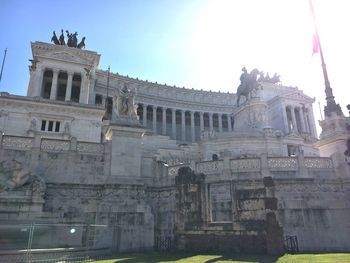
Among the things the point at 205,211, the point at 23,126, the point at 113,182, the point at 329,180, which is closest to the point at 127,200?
the point at 113,182

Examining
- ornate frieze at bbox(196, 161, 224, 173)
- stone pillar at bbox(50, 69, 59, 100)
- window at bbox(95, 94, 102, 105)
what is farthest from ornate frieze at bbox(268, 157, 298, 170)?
window at bbox(95, 94, 102, 105)

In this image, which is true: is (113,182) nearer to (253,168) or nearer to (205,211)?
(205,211)

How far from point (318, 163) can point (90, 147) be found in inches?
659

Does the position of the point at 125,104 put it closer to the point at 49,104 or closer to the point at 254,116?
the point at 49,104

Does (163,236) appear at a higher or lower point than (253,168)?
lower

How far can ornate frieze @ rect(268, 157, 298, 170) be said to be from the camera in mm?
20875

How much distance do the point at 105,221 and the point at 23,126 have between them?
30.3 meters

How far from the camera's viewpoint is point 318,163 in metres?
21.2

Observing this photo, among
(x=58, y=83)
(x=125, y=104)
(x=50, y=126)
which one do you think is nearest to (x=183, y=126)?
(x=58, y=83)

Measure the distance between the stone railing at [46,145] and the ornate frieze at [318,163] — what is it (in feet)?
49.4

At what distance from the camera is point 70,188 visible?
20.9 meters

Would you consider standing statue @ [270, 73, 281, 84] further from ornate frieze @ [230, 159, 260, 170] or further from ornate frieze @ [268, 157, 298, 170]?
ornate frieze @ [230, 159, 260, 170]

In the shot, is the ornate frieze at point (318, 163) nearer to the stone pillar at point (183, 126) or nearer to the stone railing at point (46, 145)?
the stone railing at point (46, 145)

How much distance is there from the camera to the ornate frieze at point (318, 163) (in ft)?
69.3
